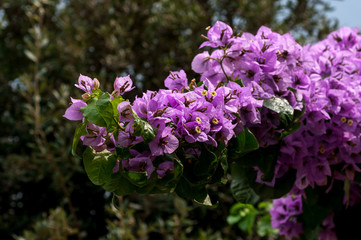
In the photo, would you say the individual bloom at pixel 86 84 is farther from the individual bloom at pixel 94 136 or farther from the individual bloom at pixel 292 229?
the individual bloom at pixel 292 229

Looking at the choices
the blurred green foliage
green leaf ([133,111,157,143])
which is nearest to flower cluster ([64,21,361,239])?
green leaf ([133,111,157,143])

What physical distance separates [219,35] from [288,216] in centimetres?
69

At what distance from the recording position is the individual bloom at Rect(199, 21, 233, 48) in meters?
0.88

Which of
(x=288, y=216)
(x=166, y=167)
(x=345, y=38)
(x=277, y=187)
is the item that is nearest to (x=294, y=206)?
(x=288, y=216)

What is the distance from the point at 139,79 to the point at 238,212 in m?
1.75

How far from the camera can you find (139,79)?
3.32m

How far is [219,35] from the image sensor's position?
882 millimetres

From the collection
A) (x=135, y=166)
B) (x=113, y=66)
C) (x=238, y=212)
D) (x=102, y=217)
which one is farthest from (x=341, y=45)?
(x=102, y=217)

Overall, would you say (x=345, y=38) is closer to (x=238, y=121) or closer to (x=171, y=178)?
(x=238, y=121)

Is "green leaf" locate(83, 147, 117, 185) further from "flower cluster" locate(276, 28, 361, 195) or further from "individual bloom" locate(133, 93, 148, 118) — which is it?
"flower cluster" locate(276, 28, 361, 195)

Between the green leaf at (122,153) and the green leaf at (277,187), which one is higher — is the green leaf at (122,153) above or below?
above

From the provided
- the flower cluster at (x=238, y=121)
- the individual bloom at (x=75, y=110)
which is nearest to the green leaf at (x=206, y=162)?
the flower cluster at (x=238, y=121)

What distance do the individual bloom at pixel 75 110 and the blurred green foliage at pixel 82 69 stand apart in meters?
1.96

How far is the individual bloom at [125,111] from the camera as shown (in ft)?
2.16
